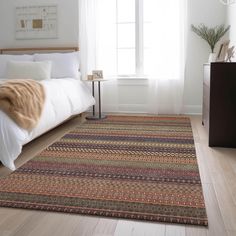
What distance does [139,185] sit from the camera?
188 centimetres

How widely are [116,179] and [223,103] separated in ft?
4.27

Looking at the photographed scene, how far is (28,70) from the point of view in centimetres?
381

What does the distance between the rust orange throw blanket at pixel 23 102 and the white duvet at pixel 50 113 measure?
0.06 meters

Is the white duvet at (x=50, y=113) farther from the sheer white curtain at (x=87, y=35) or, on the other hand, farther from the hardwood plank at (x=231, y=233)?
the hardwood plank at (x=231, y=233)

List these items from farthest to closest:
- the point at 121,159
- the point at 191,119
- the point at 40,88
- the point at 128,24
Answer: the point at 128,24
the point at 191,119
the point at 40,88
the point at 121,159

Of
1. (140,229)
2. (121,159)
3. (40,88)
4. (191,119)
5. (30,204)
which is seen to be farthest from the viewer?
(191,119)

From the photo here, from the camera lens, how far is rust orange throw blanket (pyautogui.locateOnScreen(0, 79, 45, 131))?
88.4 inches

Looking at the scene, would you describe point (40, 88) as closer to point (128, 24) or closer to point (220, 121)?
point (220, 121)

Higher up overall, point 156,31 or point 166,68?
point 156,31

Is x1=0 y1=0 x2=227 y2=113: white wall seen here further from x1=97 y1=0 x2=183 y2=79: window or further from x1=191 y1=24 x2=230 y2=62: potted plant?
x1=97 y1=0 x2=183 y2=79: window

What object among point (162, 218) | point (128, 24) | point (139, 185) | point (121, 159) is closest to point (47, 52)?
point (128, 24)

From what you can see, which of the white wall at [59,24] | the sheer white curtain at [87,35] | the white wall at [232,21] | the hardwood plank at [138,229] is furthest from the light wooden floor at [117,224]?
the white wall at [59,24]

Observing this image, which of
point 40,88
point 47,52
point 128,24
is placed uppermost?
point 128,24

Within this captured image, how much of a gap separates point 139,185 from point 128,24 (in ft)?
10.2
